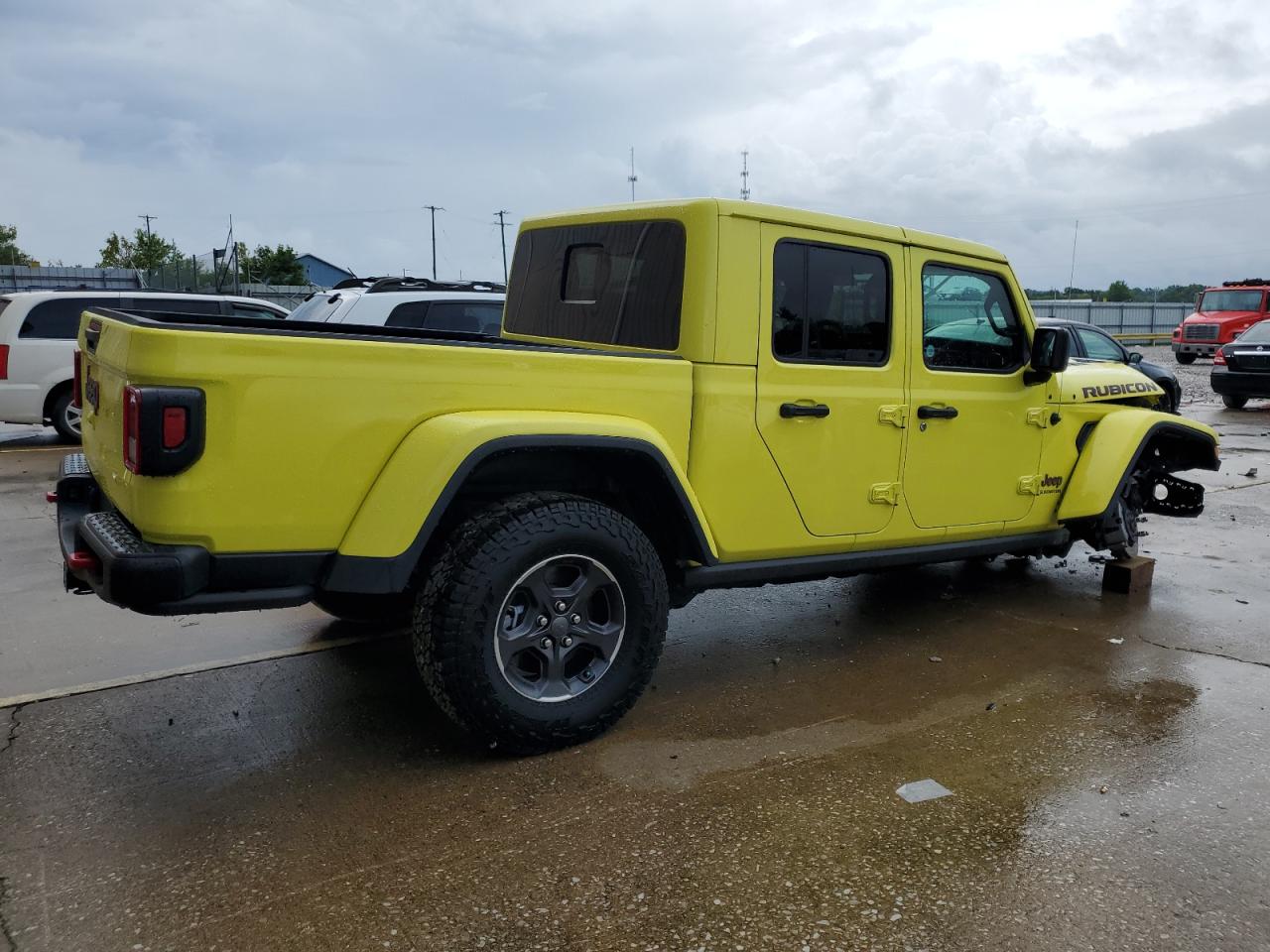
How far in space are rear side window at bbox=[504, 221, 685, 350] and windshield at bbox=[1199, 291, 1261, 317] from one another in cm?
2850

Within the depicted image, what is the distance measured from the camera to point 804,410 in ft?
13.5

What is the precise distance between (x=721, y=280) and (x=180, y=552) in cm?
212

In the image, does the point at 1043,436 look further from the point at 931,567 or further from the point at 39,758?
the point at 39,758

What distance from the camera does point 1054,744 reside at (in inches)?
153

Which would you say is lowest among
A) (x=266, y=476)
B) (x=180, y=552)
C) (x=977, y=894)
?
(x=977, y=894)

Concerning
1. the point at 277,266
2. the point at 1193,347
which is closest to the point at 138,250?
the point at 277,266

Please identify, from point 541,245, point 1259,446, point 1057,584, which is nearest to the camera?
point 541,245

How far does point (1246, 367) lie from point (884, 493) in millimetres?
15098

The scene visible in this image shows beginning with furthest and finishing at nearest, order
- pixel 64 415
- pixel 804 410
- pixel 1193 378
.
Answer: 1. pixel 1193 378
2. pixel 64 415
3. pixel 804 410

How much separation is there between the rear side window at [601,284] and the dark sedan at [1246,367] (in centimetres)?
1546

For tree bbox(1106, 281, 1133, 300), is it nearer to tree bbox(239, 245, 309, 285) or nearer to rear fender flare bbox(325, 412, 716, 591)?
tree bbox(239, 245, 309, 285)

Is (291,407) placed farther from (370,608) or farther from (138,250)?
(138,250)

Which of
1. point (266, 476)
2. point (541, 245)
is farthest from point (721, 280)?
point (266, 476)

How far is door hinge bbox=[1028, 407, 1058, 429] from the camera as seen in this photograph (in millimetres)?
5113
